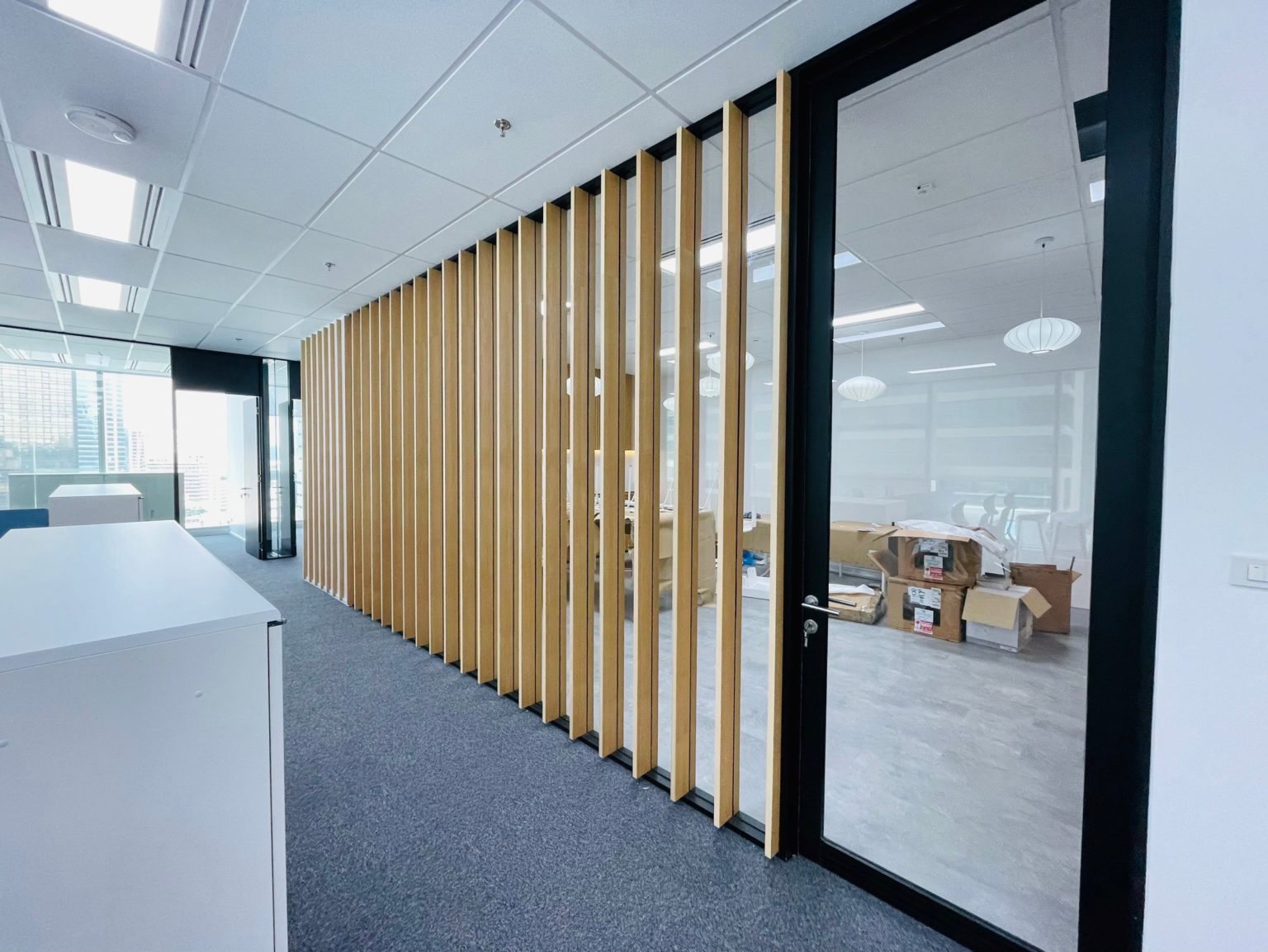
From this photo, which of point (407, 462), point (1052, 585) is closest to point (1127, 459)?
point (1052, 585)

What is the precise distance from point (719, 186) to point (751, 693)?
2.90m

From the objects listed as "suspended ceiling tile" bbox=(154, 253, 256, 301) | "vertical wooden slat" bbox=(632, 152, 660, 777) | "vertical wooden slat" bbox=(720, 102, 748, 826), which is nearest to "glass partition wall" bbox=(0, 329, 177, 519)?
"suspended ceiling tile" bbox=(154, 253, 256, 301)

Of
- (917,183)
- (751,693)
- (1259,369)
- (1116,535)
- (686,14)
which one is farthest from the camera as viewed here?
(751,693)

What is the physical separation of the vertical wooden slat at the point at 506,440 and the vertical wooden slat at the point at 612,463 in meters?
0.74

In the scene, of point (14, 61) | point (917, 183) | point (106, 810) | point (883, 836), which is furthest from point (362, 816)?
point (917, 183)

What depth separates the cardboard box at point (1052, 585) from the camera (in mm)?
1444

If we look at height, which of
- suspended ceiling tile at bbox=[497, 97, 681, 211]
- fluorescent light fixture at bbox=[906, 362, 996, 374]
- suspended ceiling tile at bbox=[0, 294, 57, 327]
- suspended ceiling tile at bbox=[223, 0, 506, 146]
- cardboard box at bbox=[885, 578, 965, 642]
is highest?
suspended ceiling tile at bbox=[497, 97, 681, 211]

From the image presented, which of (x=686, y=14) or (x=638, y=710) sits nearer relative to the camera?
(x=686, y=14)

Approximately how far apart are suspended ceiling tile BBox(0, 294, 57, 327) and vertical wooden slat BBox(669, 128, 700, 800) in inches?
222

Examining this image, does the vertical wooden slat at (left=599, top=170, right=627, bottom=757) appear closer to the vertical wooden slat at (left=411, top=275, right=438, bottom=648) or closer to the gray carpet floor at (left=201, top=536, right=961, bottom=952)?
the gray carpet floor at (left=201, top=536, right=961, bottom=952)

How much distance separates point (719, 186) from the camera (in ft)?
8.21

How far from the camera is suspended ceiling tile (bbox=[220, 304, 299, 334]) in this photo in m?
4.77

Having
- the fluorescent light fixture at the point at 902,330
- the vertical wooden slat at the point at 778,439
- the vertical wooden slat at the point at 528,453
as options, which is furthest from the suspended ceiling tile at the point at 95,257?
the fluorescent light fixture at the point at 902,330

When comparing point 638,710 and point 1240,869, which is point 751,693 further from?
point 1240,869
